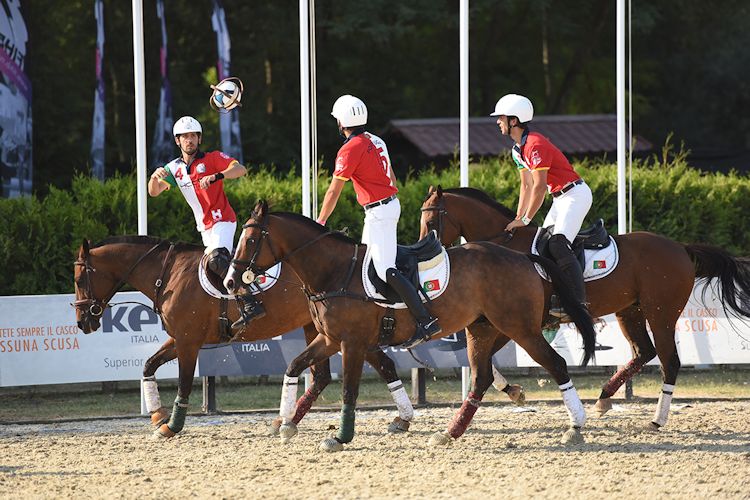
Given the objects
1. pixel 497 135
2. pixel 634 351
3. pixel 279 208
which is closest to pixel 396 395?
pixel 634 351

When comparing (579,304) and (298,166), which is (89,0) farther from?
(579,304)

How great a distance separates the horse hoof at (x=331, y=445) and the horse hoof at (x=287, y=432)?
0.52 metres

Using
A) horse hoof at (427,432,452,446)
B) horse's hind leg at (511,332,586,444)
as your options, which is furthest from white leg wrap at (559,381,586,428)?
horse hoof at (427,432,452,446)

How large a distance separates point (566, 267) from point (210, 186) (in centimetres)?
314

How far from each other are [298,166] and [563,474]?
62.8 feet

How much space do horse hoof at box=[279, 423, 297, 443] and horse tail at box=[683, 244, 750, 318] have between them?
3.99 m

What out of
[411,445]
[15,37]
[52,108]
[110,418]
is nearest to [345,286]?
[411,445]

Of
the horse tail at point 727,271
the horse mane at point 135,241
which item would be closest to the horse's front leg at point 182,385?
the horse mane at point 135,241

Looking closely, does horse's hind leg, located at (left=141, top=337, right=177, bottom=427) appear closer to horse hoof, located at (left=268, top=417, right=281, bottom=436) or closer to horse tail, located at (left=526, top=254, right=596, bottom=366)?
horse hoof, located at (left=268, top=417, right=281, bottom=436)

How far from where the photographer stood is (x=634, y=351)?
1100cm

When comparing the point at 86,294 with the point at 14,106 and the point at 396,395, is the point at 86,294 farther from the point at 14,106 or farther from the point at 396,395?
the point at 14,106

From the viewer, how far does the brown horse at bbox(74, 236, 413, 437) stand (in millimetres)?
10109

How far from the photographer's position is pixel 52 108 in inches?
973

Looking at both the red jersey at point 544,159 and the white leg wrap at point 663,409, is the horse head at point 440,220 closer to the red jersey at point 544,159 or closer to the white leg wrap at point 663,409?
the red jersey at point 544,159
